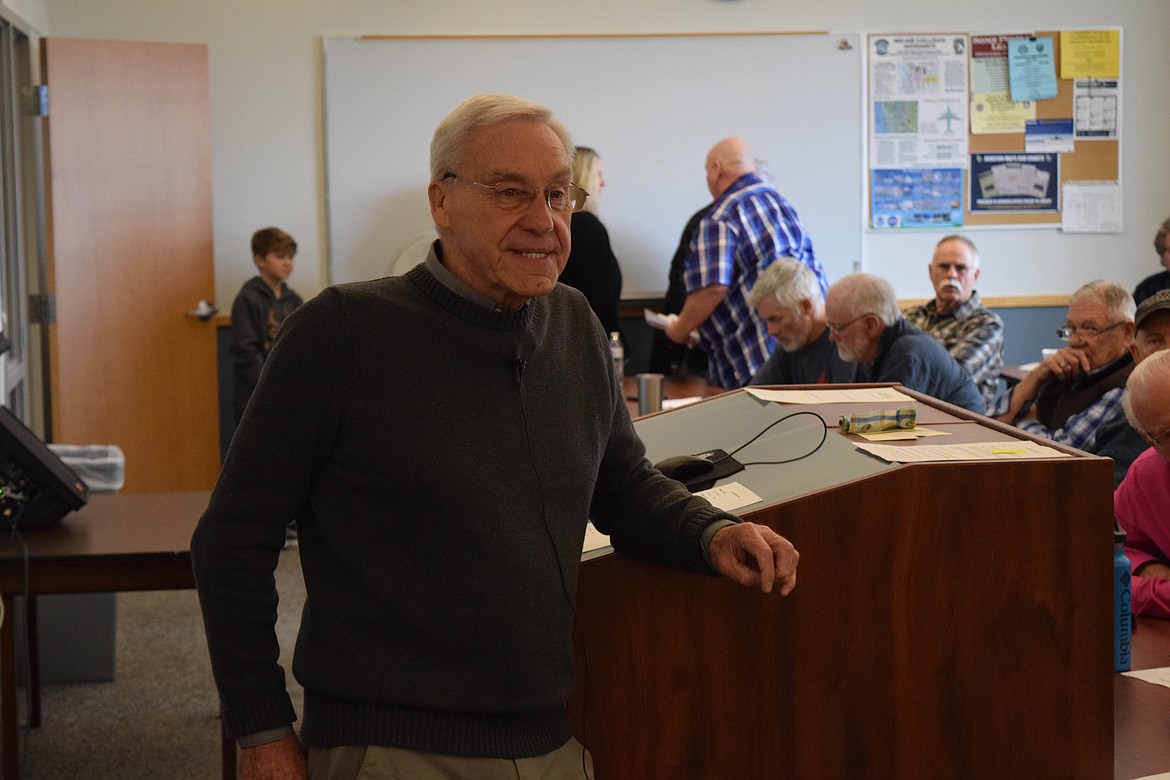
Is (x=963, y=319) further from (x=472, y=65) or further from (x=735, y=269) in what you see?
(x=472, y=65)

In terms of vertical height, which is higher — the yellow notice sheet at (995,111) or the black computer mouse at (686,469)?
the yellow notice sheet at (995,111)

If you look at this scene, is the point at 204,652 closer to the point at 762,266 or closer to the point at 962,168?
the point at 762,266

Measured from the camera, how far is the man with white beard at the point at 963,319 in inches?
171

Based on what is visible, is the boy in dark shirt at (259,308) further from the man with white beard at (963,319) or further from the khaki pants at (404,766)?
the khaki pants at (404,766)

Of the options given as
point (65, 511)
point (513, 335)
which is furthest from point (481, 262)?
point (65, 511)

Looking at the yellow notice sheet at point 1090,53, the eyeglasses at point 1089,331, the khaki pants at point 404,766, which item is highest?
the yellow notice sheet at point 1090,53

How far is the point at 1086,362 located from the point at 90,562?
2.69 meters

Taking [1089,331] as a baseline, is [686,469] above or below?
below

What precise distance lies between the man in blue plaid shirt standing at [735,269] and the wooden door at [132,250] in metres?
2.45

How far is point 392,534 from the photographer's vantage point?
1.28 meters

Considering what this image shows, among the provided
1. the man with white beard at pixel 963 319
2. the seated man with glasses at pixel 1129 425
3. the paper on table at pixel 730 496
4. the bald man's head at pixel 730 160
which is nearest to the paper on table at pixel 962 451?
the paper on table at pixel 730 496

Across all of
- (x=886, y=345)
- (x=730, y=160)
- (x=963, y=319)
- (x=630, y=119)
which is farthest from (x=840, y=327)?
(x=630, y=119)

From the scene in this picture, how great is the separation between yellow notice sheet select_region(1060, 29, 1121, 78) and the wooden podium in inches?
206

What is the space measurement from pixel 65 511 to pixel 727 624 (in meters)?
1.68
